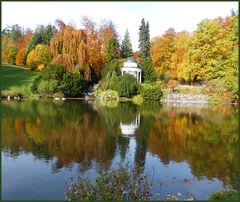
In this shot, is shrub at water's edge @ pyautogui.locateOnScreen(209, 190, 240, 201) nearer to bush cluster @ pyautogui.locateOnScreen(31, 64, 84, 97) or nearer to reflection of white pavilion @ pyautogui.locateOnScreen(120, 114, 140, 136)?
reflection of white pavilion @ pyautogui.locateOnScreen(120, 114, 140, 136)

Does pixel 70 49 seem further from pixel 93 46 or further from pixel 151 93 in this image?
pixel 151 93

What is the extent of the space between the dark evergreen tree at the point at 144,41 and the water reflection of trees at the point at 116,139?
32799mm

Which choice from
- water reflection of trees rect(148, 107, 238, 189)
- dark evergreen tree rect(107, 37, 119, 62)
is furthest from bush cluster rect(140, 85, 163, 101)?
water reflection of trees rect(148, 107, 238, 189)

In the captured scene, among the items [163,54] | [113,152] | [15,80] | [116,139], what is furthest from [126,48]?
[113,152]

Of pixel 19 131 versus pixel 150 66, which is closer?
pixel 19 131

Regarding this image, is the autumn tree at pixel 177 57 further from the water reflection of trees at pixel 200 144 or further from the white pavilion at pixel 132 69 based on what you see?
the water reflection of trees at pixel 200 144

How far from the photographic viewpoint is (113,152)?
1369 cm

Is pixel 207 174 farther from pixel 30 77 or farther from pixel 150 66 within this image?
pixel 30 77

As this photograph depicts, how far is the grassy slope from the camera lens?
3986cm

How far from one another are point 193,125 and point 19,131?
1078cm

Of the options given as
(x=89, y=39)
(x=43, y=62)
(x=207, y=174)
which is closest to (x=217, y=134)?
(x=207, y=174)

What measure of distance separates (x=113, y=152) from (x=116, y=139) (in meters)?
2.56

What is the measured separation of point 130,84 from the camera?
4012cm

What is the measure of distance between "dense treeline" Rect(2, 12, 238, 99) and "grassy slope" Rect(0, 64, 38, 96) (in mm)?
2884
